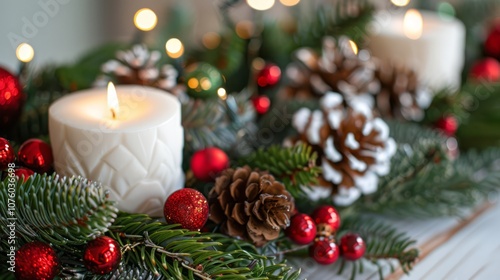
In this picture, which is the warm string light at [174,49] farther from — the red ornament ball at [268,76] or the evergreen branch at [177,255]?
the evergreen branch at [177,255]

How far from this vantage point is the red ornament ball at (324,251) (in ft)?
1.47

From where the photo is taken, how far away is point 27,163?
0.42m

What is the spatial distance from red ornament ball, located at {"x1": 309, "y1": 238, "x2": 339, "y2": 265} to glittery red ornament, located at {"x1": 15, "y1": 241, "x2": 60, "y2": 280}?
0.20 m

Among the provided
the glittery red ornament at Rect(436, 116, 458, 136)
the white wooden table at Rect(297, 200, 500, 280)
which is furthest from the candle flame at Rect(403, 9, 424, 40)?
the white wooden table at Rect(297, 200, 500, 280)

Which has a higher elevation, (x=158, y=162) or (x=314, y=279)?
(x=158, y=162)

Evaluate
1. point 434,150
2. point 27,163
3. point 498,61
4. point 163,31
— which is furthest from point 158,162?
point 498,61

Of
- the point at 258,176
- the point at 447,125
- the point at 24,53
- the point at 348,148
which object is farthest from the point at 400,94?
the point at 24,53

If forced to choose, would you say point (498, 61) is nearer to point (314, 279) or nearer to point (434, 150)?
point (434, 150)

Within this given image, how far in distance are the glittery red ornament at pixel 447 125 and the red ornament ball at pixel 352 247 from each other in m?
0.24

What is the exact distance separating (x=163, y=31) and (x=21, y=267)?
0.48m

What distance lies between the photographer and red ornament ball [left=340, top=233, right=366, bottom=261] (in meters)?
0.46

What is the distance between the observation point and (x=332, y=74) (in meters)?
0.63

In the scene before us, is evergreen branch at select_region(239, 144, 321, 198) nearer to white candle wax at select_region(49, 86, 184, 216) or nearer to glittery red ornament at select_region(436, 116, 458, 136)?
white candle wax at select_region(49, 86, 184, 216)

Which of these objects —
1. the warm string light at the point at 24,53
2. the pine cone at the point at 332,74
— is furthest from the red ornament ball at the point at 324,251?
the warm string light at the point at 24,53
